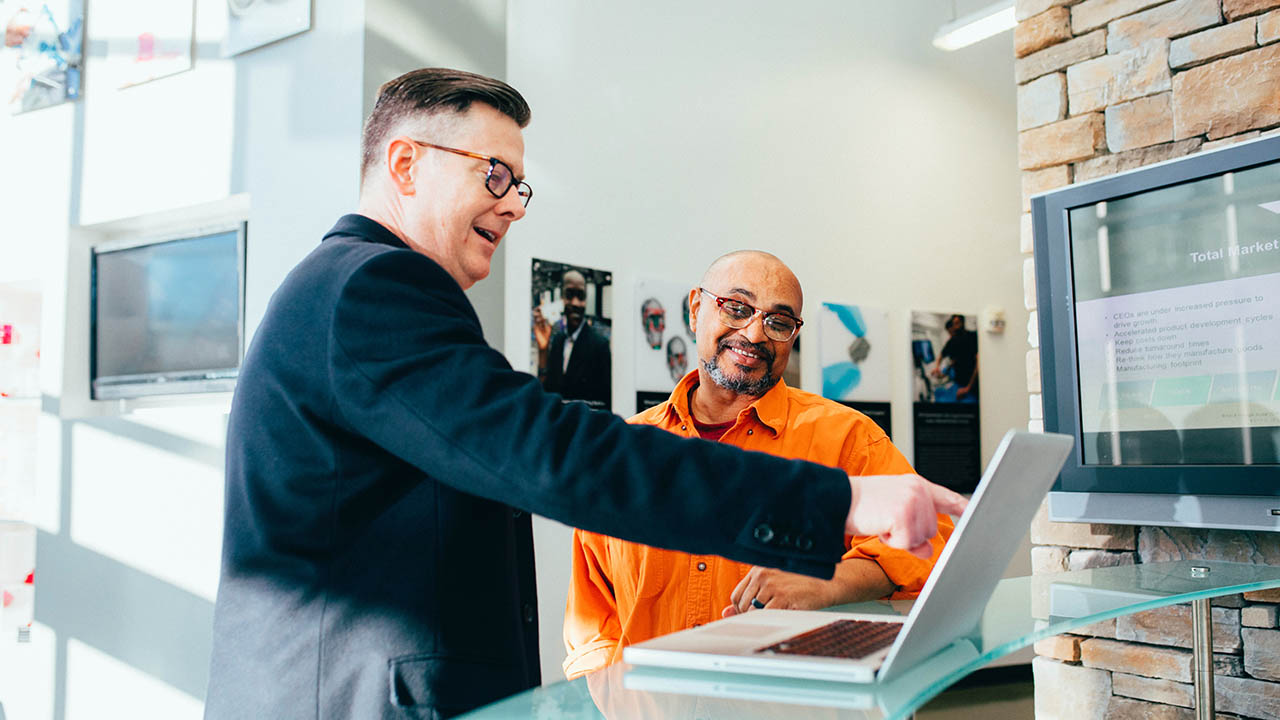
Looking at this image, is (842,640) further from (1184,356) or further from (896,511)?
(1184,356)

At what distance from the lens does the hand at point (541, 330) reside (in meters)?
3.98

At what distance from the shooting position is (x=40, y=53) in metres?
4.05

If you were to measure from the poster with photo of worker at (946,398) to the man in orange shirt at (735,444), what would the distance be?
3080 millimetres

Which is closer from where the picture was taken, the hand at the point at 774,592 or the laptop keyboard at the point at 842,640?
the laptop keyboard at the point at 842,640

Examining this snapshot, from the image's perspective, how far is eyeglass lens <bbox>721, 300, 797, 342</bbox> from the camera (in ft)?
7.75

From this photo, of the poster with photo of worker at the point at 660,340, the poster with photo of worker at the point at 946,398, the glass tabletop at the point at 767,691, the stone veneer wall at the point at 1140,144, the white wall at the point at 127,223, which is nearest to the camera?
the glass tabletop at the point at 767,691

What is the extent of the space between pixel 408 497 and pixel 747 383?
48.7 inches

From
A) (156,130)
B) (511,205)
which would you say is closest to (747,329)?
(511,205)

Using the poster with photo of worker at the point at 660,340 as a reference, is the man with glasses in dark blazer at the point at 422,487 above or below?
below

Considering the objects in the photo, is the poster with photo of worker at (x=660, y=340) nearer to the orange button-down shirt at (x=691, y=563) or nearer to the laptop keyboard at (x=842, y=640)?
the orange button-down shirt at (x=691, y=563)

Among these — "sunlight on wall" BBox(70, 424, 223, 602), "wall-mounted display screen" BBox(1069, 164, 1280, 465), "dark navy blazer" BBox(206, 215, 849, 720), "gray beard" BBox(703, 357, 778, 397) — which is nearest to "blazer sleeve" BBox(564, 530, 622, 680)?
"gray beard" BBox(703, 357, 778, 397)

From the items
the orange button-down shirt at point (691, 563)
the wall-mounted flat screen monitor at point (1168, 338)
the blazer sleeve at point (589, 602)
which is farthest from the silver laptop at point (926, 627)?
the wall-mounted flat screen monitor at point (1168, 338)

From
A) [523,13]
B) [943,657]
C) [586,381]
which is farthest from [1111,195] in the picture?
[523,13]

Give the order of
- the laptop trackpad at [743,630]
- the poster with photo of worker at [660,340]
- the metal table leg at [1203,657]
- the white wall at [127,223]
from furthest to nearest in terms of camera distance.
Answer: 1. the poster with photo of worker at [660,340]
2. the white wall at [127,223]
3. the metal table leg at [1203,657]
4. the laptop trackpad at [743,630]
